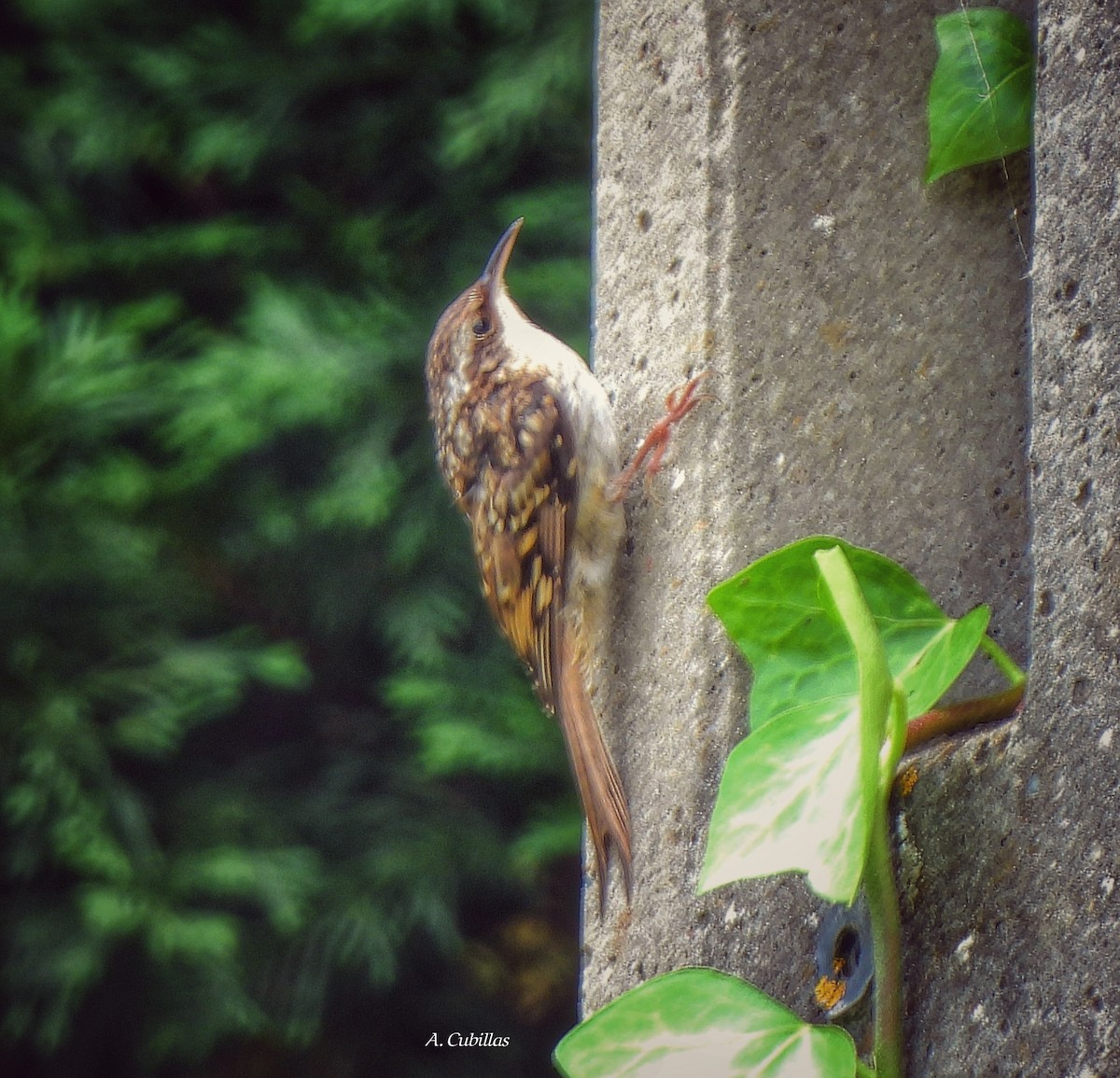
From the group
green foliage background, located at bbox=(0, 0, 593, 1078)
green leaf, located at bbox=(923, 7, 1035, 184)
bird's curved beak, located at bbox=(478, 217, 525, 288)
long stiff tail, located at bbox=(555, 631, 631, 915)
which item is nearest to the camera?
green leaf, located at bbox=(923, 7, 1035, 184)

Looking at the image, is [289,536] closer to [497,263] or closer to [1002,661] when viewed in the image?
[497,263]

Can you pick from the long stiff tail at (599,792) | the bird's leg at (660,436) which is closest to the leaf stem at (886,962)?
the long stiff tail at (599,792)

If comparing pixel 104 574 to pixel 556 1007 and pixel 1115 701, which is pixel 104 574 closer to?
pixel 556 1007

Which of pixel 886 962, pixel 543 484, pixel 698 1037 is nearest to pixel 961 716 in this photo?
pixel 886 962

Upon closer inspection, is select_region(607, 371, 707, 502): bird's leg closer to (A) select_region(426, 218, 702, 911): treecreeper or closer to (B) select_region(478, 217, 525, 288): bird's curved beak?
(A) select_region(426, 218, 702, 911): treecreeper

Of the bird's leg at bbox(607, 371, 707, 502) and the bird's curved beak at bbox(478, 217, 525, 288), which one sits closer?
the bird's leg at bbox(607, 371, 707, 502)

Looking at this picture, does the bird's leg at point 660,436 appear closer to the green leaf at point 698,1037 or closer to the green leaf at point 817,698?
the green leaf at point 817,698

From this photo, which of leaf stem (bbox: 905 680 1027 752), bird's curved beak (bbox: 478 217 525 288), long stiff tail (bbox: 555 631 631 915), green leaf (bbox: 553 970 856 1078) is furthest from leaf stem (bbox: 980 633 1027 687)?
bird's curved beak (bbox: 478 217 525 288)
